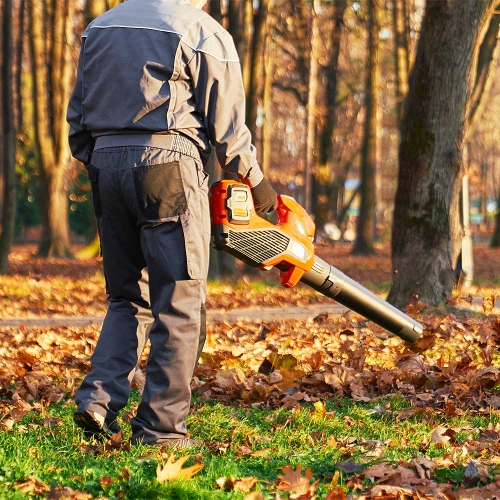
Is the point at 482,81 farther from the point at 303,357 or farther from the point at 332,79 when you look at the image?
the point at 303,357

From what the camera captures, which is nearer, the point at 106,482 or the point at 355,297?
the point at 106,482

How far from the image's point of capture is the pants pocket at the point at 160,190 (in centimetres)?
389

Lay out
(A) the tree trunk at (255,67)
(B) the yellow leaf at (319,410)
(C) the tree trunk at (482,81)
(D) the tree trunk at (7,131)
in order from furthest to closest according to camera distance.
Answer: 1. (A) the tree trunk at (255,67)
2. (C) the tree trunk at (482,81)
3. (D) the tree trunk at (7,131)
4. (B) the yellow leaf at (319,410)

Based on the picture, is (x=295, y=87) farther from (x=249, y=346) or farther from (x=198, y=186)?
(x=198, y=186)

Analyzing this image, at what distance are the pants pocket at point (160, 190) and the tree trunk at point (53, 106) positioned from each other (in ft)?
55.8

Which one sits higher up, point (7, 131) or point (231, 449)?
point (231, 449)

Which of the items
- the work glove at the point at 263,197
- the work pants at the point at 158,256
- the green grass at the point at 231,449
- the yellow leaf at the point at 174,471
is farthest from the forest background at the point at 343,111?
the yellow leaf at the point at 174,471

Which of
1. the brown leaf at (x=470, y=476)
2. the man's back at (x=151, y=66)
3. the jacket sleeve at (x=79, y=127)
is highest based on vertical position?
the man's back at (x=151, y=66)

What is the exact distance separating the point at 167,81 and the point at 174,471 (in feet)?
5.69

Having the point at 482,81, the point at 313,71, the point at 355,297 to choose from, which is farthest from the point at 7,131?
the point at 355,297

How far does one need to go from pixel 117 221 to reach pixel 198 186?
0.43 meters

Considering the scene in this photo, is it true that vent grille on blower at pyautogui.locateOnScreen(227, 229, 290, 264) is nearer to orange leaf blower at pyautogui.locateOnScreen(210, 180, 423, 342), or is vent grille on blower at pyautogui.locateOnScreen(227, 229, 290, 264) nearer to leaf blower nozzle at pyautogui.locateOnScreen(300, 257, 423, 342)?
orange leaf blower at pyautogui.locateOnScreen(210, 180, 423, 342)

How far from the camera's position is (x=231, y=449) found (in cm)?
407

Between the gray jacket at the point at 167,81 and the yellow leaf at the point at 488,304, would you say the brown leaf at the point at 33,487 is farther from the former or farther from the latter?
the yellow leaf at the point at 488,304
